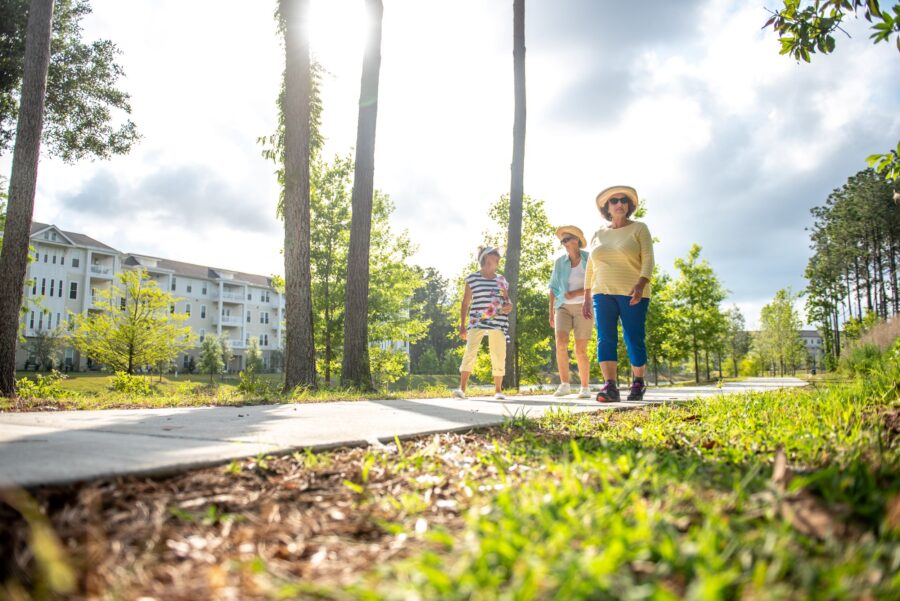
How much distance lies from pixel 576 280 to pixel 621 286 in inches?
43.5

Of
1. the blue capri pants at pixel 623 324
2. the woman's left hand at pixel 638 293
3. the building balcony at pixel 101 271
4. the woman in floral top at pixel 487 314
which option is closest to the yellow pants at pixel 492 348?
the woman in floral top at pixel 487 314

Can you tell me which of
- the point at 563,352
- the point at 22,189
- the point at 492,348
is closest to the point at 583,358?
the point at 563,352

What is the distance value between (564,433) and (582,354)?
3610 mm

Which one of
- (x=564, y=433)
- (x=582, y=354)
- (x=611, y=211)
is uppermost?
(x=611, y=211)

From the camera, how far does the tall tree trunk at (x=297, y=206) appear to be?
26.5 feet

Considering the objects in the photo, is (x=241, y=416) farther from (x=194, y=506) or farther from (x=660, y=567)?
(x=660, y=567)

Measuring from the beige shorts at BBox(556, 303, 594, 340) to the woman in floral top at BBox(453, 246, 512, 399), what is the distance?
2.27 feet

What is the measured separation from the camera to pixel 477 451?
8.45 feet

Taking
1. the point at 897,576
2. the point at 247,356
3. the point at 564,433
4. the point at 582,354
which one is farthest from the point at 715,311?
the point at 247,356

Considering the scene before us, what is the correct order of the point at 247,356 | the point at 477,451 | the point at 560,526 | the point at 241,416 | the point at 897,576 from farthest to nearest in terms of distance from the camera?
the point at 247,356, the point at 241,416, the point at 477,451, the point at 560,526, the point at 897,576

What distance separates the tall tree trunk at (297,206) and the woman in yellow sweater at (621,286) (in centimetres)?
421

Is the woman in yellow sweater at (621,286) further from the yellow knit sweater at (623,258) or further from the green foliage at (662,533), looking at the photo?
the green foliage at (662,533)

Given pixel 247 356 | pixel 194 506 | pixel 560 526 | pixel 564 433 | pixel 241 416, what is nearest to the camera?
pixel 560 526

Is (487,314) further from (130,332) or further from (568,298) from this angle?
(130,332)
